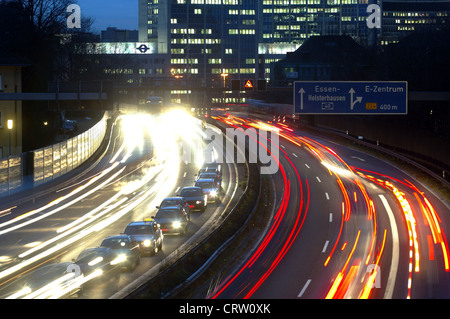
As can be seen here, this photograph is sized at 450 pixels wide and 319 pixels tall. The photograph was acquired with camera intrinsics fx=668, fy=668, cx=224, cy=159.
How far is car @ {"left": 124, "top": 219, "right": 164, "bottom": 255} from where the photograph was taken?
27.8m

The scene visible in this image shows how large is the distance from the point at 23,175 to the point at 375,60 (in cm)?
7708

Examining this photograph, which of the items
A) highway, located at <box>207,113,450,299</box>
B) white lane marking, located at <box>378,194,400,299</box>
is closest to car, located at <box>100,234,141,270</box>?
highway, located at <box>207,113,450,299</box>

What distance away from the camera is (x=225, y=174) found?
5628cm

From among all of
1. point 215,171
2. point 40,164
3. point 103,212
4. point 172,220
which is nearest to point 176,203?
point 172,220

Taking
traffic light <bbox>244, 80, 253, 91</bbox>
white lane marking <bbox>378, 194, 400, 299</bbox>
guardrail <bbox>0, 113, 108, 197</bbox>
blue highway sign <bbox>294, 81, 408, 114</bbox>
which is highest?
traffic light <bbox>244, 80, 253, 91</bbox>

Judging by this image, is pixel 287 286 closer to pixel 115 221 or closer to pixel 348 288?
pixel 348 288

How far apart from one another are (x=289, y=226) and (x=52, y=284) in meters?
18.6

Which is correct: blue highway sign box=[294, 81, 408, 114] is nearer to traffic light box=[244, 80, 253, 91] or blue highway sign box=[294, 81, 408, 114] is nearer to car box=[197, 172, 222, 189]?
traffic light box=[244, 80, 253, 91]

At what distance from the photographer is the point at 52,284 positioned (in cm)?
1992

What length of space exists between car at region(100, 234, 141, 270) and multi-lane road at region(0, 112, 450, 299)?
0.48 m

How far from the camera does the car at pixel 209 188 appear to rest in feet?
143

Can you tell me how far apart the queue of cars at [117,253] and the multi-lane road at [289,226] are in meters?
0.45
